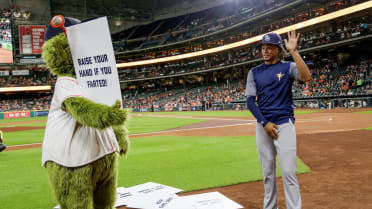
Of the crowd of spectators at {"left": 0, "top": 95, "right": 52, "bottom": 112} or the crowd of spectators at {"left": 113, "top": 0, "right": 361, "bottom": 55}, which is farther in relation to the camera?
the crowd of spectators at {"left": 0, "top": 95, "right": 52, "bottom": 112}

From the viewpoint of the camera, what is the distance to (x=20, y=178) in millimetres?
5402

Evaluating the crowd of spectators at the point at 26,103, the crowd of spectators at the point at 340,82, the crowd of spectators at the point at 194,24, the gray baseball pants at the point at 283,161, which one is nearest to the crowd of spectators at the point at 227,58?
the crowd of spectators at the point at 340,82

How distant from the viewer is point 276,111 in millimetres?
2988

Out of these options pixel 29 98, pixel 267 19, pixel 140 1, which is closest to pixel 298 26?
pixel 267 19

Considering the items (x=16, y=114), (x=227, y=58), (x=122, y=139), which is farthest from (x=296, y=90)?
(x=16, y=114)

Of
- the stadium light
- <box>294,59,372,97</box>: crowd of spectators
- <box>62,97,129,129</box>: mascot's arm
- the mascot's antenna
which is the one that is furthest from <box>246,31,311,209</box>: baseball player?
<box>294,59,372,97</box>: crowd of spectators

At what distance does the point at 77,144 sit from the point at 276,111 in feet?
6.98

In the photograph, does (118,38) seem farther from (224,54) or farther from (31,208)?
(31,208)

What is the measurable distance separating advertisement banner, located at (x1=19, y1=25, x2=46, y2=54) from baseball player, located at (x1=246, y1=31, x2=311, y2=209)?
52.0 meters

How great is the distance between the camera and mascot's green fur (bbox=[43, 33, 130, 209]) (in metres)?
1.92

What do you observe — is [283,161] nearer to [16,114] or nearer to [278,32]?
[278,32]

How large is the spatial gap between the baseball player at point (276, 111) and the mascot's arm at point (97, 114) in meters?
1.72

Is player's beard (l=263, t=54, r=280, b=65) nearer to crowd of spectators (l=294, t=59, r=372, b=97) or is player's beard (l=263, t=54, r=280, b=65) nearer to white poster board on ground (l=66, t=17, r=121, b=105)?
white poster board on ground (l=66, t=17, r=121, b=105)

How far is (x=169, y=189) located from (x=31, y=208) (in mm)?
2012
